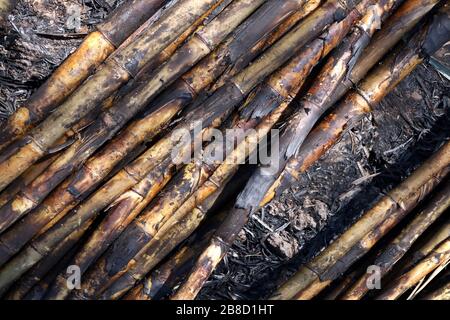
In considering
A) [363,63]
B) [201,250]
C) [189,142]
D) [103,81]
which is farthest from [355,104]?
Result: [103,81]

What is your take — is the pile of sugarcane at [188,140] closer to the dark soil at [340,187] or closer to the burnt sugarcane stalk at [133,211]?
the burnt sugarcane stalk at [133,211]

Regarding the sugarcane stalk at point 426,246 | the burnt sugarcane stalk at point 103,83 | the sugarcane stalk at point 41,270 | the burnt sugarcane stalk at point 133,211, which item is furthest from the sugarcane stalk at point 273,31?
the sugarcane stalk at point 426,246

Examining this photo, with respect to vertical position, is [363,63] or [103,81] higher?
[363,63]

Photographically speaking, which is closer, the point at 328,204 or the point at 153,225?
the point at 153,225

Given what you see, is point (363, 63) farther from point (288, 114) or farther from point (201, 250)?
point (201, 250)

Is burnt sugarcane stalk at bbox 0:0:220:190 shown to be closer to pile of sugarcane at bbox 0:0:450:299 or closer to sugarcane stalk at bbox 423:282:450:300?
pile of sugarcane at bbox 0:0:450:299

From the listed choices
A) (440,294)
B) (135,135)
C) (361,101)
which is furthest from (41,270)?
(440,294)

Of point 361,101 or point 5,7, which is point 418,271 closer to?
point 361,101
